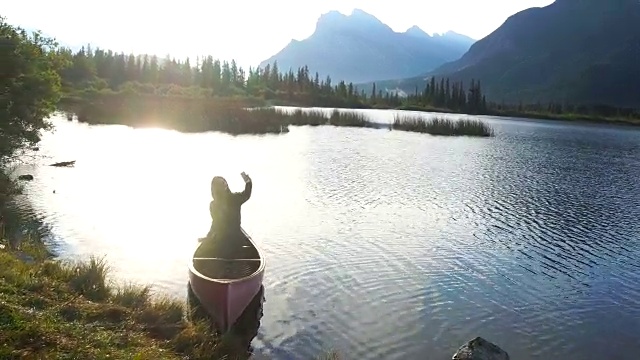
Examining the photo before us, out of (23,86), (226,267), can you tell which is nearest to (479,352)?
(226,267)

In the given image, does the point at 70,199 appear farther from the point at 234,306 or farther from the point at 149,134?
the point at 149,134

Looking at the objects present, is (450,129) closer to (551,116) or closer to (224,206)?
(224,206)

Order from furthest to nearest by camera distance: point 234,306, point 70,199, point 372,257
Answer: point 70,199
point 372,257
point 234,306

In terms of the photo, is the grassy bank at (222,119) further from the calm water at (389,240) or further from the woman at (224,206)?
the woman at (224,206)

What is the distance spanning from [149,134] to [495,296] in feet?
163

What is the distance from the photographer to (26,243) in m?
16.9

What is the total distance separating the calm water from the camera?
1466 cm

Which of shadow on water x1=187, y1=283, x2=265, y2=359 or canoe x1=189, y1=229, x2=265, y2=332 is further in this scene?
canoe x1=189, y1=229, x2=265, y2=332

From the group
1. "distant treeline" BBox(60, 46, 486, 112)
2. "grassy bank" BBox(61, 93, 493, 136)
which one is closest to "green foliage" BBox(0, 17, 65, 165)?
"grassy bank" BBox(61, 93, 493, 136)

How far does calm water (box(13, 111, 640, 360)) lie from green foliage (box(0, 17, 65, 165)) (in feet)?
11.3

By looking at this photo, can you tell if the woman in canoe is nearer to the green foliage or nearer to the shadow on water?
the shadow on water

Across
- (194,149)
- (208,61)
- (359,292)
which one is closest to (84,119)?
(194,149)

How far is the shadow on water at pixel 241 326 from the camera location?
39.9 feet

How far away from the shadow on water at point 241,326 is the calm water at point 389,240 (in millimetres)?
293
